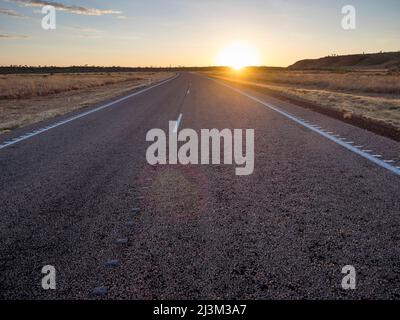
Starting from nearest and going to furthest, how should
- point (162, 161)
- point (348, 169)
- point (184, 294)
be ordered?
point (184, 294)
point (348, 169)
point (162, 161)

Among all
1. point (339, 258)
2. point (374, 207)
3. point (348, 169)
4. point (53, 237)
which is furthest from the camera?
point (348, 169)

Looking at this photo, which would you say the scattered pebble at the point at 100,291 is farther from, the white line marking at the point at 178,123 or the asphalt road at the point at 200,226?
the white line marking at the point at 178,123

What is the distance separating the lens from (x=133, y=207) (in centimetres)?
450

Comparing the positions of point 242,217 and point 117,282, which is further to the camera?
point 242,217

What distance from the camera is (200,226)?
12.8 feet

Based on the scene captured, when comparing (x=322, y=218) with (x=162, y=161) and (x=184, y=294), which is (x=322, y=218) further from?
(x=162, y=161)

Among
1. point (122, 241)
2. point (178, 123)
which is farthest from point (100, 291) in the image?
point (178, 123)

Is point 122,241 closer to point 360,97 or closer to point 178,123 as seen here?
point 178,123

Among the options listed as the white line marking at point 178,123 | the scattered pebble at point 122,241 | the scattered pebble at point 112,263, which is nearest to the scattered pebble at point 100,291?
the scattered pebble at point 112,263

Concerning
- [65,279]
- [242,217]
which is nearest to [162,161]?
[242,217]

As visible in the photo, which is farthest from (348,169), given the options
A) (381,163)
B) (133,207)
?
(133,207)

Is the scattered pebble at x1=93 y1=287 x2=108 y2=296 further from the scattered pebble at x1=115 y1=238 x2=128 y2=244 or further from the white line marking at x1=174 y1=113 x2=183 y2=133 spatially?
the white line marking at x1=174 y1=113 x2=183 y2=133

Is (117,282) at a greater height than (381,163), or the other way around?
(381,163)

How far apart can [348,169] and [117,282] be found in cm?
452
